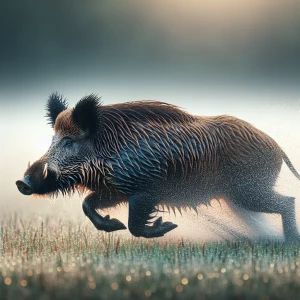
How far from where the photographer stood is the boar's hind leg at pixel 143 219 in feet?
19.5

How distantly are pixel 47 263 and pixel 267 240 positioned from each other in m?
2.38

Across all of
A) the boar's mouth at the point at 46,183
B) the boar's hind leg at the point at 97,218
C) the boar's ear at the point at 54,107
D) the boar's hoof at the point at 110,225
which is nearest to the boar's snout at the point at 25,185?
the boar's mouth at the point at 46,183

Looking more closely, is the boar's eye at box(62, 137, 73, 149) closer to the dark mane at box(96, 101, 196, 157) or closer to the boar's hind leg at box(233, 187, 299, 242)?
the dark mane at box(96, 101, 196, 157)

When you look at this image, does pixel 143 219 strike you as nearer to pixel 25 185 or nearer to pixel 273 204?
pixel 25 185

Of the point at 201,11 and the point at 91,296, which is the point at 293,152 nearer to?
the point at 201,11

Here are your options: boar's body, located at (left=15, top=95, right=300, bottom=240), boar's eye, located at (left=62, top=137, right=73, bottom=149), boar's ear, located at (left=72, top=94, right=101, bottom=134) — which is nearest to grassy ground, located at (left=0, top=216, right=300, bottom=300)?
boar's body, located at (left=15, top=95, right=300, bottom=240)

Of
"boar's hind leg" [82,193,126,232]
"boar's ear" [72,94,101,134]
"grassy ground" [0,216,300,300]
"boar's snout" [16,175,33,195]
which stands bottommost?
"grassy ground" [0,216,300,300]

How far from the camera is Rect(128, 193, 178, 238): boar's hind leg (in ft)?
19.5

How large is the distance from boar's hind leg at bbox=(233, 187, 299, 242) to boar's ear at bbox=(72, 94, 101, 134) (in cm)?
150

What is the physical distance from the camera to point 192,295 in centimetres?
388

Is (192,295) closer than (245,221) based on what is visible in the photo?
Yes

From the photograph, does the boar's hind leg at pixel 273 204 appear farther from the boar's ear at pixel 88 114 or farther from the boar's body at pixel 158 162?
the boar's ear at pixel 88 114

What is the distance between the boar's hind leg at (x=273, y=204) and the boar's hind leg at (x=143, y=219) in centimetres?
82

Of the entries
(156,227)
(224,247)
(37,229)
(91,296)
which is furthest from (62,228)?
(91,296)
